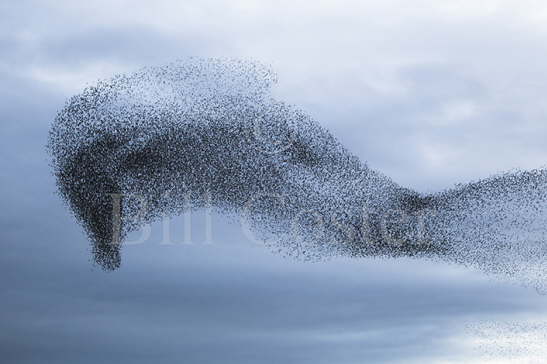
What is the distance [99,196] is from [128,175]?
0.95 m

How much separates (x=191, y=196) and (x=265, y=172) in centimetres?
209

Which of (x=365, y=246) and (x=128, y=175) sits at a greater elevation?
(x=128, y=175)

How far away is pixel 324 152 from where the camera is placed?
59.1 feet

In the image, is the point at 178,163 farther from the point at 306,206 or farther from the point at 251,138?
the point at 306,206

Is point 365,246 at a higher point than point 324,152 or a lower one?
lower

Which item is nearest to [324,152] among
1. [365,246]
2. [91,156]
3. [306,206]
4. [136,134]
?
[306,206]

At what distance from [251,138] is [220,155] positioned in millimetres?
953

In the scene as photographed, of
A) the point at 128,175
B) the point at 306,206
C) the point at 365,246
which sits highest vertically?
the point at 128,175

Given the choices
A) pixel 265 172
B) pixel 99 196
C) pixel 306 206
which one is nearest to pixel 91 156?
pixel 99 196

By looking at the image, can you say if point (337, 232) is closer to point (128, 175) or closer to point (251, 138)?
point (251, 138)

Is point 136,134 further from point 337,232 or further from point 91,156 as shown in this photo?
point 337,232

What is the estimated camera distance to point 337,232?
59.1 ft

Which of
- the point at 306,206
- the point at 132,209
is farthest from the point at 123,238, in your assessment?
the point at 306,206

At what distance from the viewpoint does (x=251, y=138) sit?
18.4 m
